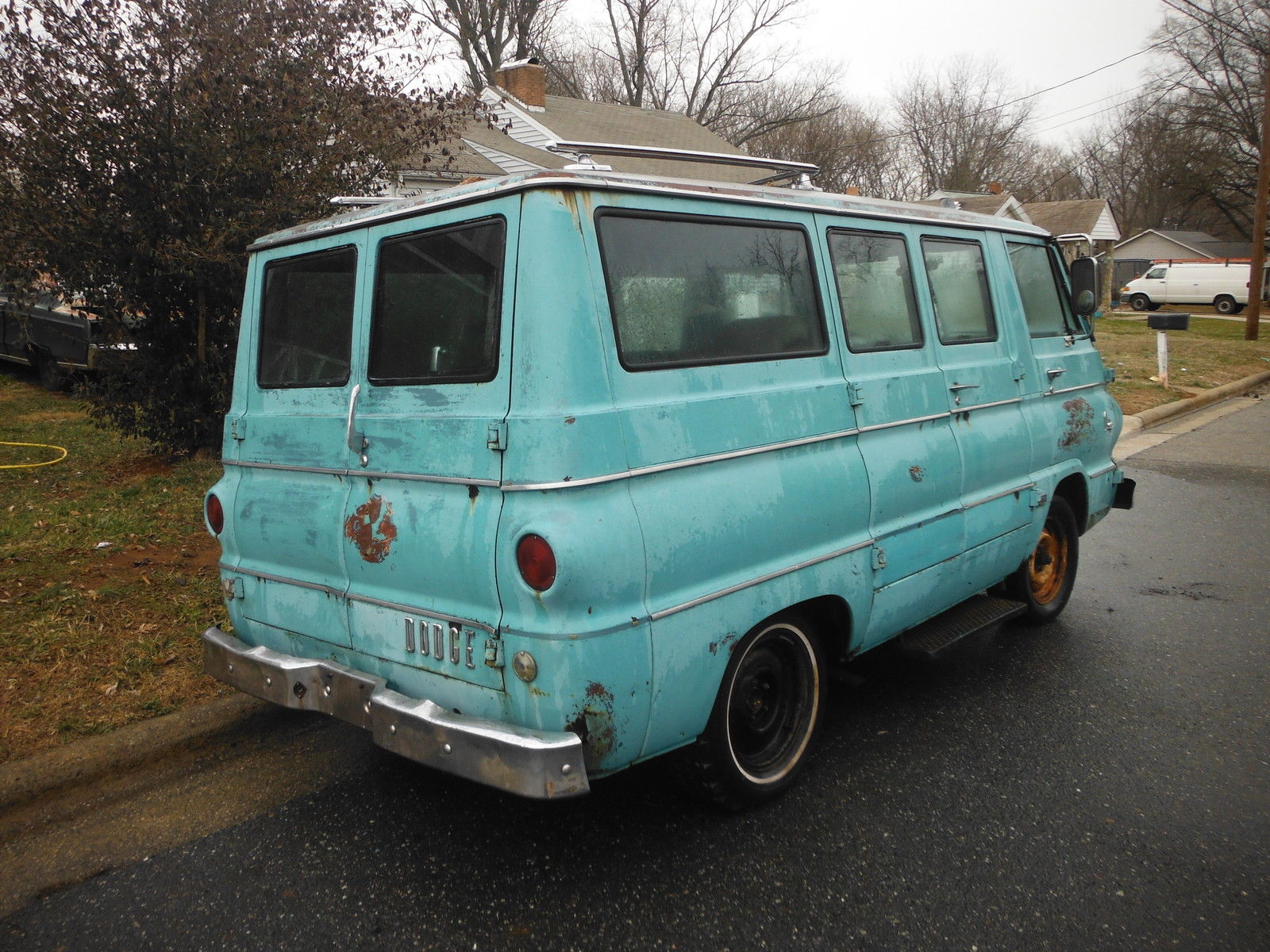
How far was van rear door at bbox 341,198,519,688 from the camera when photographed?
2.77 meters

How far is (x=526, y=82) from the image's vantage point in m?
26.3

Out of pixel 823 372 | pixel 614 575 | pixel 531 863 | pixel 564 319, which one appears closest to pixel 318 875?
pixel 531 863

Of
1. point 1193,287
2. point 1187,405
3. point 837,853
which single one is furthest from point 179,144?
point 1193,287

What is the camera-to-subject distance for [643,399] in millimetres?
2830

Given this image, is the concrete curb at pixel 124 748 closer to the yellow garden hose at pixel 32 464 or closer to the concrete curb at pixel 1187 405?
the yellow garden hose at pixel 32 464

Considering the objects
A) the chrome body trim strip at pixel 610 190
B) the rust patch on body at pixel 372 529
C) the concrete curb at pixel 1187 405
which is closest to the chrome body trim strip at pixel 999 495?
the chrome body trim strip at pixel 610 190

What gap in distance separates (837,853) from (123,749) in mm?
2700

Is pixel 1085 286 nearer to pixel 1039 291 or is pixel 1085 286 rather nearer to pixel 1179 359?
pixel 1039 291

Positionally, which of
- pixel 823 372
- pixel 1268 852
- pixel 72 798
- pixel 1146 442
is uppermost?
pixel 823 372

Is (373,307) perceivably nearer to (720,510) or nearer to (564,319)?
(564,319)

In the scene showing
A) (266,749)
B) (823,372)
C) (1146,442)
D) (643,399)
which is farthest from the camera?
(1146,442)

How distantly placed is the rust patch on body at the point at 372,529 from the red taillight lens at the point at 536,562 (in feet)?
1.85

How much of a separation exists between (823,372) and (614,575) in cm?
130

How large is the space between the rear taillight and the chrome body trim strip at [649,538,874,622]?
1.85 m
